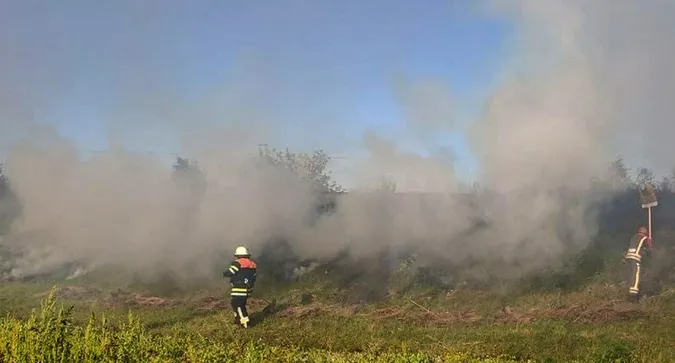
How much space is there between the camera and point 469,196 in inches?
643

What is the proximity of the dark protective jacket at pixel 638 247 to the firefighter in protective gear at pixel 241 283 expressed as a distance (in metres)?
8.20

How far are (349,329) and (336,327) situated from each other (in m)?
→ 0.31

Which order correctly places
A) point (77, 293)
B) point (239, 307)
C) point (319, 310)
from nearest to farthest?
point (239, 307), point (319, 310), point (77, 293)

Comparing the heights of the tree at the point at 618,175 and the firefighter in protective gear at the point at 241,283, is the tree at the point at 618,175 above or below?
above

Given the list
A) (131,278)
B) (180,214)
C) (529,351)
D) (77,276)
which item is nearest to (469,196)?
(529,351)

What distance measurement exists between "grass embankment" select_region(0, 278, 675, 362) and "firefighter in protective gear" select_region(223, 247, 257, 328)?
32 centimetres

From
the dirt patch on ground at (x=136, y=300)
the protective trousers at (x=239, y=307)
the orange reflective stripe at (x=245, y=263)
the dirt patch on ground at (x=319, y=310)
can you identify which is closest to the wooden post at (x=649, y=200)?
the dirt patch on ground at (x=319, y=310)

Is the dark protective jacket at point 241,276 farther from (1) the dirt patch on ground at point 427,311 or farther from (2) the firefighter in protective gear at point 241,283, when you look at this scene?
(1) the dirt patch on ground at point 427,311

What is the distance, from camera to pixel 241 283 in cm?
1376

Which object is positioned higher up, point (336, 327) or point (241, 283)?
point (241, 283)

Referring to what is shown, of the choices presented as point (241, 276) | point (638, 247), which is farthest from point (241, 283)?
point (638, 247)

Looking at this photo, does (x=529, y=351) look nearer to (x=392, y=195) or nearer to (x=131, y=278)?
(x=392, y=195)

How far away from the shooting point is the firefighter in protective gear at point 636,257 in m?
13.9

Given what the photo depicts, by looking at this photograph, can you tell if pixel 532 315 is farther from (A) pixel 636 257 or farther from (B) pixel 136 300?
(B) pixel 136 300
